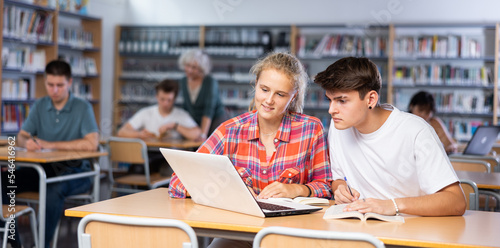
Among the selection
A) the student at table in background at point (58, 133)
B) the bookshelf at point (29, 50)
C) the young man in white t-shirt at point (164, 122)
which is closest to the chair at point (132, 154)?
the student at table in background at point (58, 133)

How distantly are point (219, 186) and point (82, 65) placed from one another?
6.26 metres

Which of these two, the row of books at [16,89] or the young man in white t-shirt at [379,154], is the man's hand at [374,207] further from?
the row of books at [16,89]

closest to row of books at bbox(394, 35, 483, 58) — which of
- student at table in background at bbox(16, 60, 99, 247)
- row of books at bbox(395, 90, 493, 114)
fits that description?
row of books at bbox(395, 90, 493, 114)

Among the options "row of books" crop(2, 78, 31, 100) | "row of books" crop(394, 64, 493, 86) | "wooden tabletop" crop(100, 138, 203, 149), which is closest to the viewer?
"wooden tabletop" crop(100, 138, 203, 149)

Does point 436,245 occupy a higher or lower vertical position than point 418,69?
lower

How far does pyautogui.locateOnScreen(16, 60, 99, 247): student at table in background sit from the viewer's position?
11.7 feet

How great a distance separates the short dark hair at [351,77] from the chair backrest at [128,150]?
2.54m

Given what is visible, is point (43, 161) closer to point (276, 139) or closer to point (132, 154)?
point (132, 154)

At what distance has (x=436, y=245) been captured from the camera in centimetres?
138

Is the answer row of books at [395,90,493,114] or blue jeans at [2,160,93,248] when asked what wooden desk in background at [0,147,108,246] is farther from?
row of books at [395,90,493,114]

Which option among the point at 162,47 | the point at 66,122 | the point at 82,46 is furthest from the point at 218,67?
the point at 66,122

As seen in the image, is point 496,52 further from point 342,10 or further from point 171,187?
point 171,187

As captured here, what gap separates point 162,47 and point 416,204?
21.6ft

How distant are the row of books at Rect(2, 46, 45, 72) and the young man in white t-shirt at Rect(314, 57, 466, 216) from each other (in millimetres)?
5057
